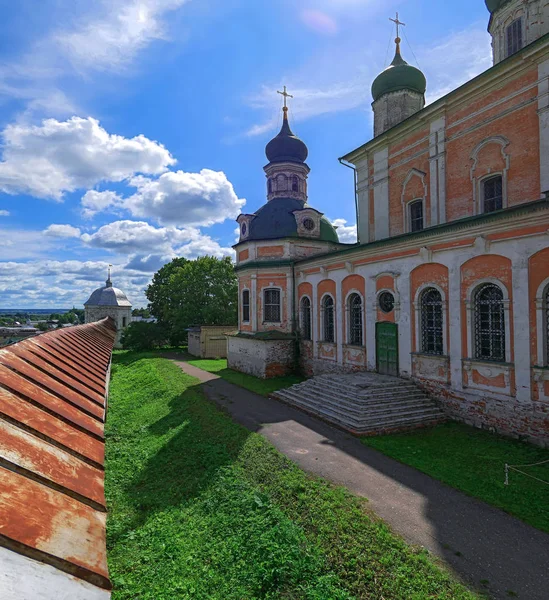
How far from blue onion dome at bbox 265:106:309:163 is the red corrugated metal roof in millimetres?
26343

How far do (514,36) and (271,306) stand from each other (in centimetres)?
1630

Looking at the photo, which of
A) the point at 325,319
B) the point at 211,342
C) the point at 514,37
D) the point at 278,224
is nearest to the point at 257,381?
the point at 325,319

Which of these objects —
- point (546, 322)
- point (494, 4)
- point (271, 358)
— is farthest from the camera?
point (271, 358)

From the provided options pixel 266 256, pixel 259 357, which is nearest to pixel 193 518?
pixel 259 357

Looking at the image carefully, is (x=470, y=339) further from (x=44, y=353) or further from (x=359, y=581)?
(x=44, y=353)

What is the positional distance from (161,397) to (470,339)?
1345 cm

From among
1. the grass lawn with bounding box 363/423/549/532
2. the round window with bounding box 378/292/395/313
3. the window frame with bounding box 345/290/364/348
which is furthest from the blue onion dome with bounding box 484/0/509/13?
Answer: the grass lawn with bounding box 363/423/549/532

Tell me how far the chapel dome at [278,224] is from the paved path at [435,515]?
13594 mm

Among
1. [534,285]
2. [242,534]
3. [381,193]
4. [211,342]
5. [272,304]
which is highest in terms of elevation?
Result: [381,193]

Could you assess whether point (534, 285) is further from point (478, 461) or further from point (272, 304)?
point (272, 304)

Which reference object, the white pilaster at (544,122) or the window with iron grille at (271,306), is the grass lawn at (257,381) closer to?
the window with iron grille at (271,306)

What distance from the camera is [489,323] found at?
1177 cm

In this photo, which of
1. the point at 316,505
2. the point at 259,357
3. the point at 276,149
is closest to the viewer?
the point at 316,505

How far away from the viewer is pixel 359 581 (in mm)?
5250
